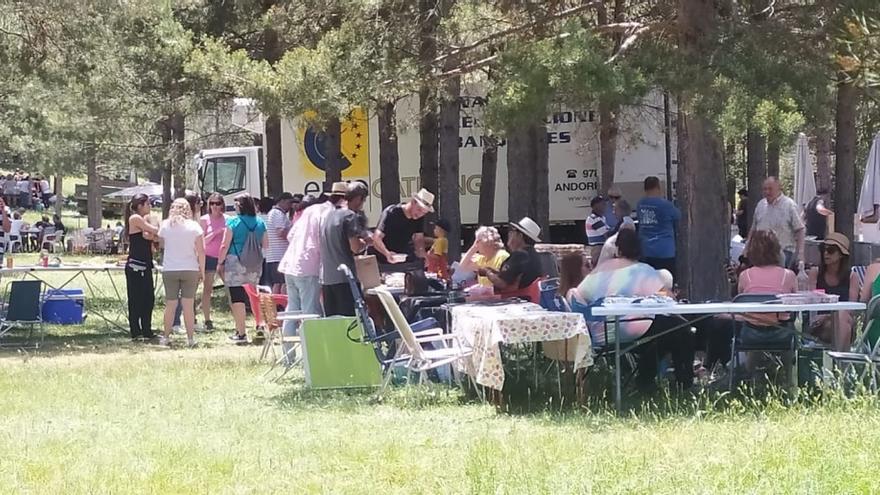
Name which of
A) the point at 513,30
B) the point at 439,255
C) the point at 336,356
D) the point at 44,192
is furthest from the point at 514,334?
the point at 44,192

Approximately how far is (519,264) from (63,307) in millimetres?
6958

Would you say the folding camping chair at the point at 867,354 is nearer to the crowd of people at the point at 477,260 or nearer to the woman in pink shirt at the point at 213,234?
the crowd of people at the point at 477,260

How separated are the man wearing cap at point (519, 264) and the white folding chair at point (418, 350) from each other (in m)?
0.66

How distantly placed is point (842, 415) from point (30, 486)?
3993 millimetres

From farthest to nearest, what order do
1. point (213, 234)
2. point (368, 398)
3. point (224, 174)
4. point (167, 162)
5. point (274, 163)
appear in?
point (167, 162), point (224, 174), point (274, 163), point (213, 234), point (368, 398)

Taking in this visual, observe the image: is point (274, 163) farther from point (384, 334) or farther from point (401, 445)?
point (401, 445)

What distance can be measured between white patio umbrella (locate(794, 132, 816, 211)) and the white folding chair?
28.0 feet

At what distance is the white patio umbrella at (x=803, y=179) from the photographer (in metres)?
15.1

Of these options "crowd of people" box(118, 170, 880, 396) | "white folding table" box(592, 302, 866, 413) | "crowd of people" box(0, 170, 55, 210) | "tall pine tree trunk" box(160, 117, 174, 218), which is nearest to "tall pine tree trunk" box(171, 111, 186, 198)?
"tall pine tree trunk" box(160, 117, 174, 218)

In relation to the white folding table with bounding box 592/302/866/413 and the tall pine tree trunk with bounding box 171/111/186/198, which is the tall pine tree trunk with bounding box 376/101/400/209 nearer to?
the tall pine tree trunk with bounding box 171/111/186/198

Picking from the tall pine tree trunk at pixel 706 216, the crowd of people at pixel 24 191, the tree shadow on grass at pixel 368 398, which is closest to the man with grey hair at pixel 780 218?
the tall pine tree trunk at pixel 706 216

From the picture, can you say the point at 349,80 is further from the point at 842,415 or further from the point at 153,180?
the point at 153,180

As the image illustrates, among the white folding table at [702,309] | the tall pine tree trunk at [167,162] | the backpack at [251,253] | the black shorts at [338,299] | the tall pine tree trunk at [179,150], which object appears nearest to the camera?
the white folding table at [702,309]

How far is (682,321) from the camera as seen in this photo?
7477mm
